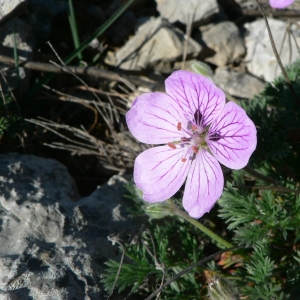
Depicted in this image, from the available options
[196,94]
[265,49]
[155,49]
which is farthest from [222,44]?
[196,94]

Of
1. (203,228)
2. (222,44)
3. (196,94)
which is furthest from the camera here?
(222,44)

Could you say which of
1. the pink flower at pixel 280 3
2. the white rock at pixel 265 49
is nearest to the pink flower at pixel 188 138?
the pink flower at pixel 280 3

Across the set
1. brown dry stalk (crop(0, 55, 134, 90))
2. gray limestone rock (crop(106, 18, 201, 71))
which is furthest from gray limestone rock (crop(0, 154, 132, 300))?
gray limestone rock (crop(106, 18, 201, 71))

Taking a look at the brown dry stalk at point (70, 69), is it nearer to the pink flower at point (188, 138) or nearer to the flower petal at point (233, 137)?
the pink flower at point (188, 138)

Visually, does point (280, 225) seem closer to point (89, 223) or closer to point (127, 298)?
point (127, 298)

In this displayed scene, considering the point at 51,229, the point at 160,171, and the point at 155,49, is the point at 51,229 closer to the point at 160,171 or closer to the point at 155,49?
the point at 160,171

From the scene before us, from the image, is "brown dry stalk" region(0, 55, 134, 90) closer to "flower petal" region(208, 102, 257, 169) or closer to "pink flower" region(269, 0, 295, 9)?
"flower petal" region(208, 102, 257, 169)

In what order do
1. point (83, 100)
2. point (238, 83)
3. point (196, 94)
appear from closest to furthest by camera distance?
point (196, 94), point (83, 100), point (238, 83)
